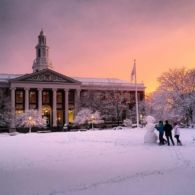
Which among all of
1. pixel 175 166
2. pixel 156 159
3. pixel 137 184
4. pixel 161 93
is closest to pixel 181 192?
pixel 137 184

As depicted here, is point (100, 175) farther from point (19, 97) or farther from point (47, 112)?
point (47, 112)

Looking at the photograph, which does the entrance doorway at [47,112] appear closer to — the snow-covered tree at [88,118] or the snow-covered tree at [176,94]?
the snow-covered tree at [88,118]

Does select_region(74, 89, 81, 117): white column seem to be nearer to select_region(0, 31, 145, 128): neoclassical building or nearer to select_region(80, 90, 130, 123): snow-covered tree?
select_region(0, 31, 145, 128): neoclassical building

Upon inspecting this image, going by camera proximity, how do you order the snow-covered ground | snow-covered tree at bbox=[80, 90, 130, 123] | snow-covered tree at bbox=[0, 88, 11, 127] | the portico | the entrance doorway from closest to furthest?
the snow-covered ground → snow-covered tree at bbox=[0, 88, 11, 127] → snow-covered tree at bbox=[80, 90, 130, 123] → the portico → the entrance doorway

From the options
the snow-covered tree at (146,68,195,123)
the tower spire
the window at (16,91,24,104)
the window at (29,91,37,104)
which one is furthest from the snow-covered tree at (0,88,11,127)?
the snow-covered tree at (146,68,195,123)

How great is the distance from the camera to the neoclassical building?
266 feet

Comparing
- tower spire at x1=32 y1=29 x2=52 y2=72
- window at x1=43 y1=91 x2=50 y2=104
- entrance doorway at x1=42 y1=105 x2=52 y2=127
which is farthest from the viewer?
tower spire at x1=32 y1=29 x2=52 y2=72

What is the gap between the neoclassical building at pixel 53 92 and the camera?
81.1 m

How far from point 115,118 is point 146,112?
8.06m

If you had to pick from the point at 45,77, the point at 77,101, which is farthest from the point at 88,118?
the point at 45,77

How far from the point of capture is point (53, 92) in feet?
279

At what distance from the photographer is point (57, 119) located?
87500mm

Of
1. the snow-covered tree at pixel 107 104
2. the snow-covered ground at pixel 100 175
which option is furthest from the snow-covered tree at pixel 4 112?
the snow-covered ground at pixel 100 175

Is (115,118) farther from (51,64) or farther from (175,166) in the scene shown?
(175,166)
